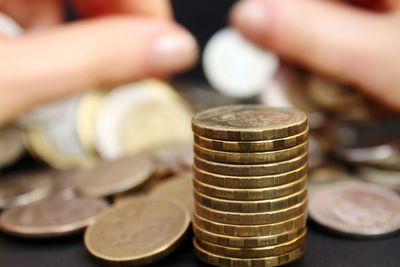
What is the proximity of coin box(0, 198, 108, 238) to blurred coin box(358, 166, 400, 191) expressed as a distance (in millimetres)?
445

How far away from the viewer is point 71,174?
3.18ft

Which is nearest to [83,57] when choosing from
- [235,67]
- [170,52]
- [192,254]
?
[170,52]

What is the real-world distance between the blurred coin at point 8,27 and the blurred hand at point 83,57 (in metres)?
0.02

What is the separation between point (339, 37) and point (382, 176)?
0.25 meters

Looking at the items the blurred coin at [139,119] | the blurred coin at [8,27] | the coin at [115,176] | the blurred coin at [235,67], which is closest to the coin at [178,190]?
the coin at [115,176]

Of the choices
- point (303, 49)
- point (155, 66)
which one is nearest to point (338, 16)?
point (303, 49)

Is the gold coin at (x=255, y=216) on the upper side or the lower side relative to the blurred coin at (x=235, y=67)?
upper

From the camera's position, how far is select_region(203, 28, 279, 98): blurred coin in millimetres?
1397

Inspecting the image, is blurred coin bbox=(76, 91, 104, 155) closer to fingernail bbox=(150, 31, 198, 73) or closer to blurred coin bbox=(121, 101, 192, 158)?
blurred coin bbox=(121, 101, 192, 158)

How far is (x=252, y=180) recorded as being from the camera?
545 millimetres

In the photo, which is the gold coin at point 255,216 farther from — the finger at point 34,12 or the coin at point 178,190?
the finger at point 34,12

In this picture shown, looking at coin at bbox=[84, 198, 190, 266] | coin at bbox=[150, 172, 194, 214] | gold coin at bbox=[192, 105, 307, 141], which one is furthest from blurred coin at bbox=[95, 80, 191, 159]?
gold coin at bbox=[192, 105, 307, 141]

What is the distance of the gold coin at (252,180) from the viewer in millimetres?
545

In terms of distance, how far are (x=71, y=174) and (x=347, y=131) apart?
2.22 ft
